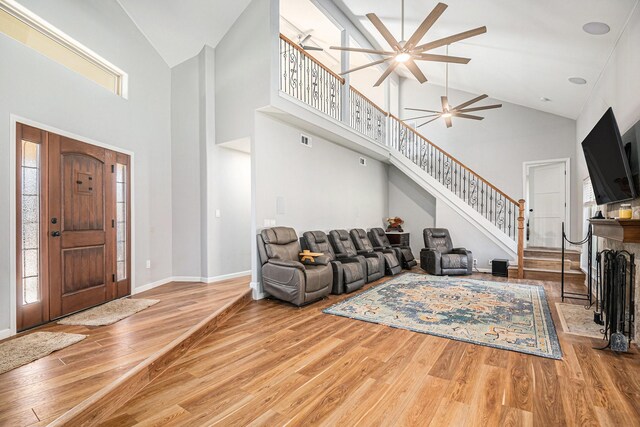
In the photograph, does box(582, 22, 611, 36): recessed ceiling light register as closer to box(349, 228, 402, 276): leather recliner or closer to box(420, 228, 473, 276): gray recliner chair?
box(420, 228, 473, 276): gray recliner chair

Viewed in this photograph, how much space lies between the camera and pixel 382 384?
7.61 ft

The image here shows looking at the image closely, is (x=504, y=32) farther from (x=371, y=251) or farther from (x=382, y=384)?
(x=382, y=384)

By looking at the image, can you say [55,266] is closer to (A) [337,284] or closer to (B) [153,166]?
(B) [153,166]

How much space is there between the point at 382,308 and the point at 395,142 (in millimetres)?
5517

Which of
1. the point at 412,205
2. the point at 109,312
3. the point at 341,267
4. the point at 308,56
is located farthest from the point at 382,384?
the point at 412,205

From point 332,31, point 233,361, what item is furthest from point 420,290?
point 332,31

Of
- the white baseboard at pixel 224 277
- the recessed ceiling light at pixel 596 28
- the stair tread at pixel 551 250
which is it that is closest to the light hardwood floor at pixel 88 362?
the white baseboard at pixel 224 277

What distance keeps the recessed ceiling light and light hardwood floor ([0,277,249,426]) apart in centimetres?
527

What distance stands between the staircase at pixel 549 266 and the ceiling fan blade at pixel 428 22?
5.05 meters

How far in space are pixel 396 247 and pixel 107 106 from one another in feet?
19.5

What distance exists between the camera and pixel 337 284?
4.89m

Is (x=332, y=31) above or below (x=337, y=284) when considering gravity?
above

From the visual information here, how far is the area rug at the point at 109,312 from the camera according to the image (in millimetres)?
3315

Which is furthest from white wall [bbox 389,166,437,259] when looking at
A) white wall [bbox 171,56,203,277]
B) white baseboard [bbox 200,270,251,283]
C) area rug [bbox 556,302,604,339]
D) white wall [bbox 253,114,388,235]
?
white wall [bbox 171,56,203,277]
